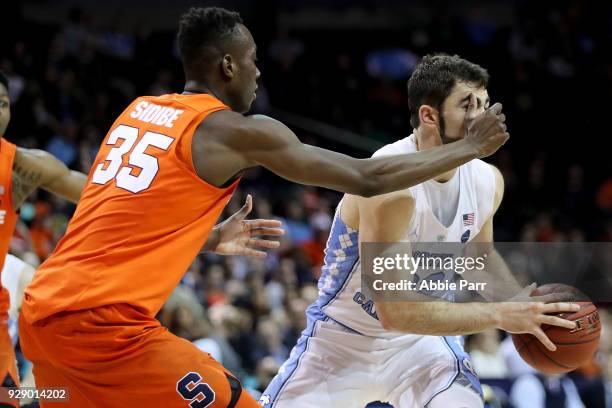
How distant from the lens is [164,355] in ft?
10.7

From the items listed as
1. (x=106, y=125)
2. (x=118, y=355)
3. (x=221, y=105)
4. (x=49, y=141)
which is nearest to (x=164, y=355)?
(x=118, y=355)

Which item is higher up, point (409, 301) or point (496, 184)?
point (496, 184)

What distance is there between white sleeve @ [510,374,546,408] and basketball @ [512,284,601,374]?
3381 mm

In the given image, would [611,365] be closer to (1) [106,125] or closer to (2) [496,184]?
(2) [496,184]

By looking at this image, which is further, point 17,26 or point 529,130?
point 529,130

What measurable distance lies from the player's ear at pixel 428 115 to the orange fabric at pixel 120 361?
5.46 feet

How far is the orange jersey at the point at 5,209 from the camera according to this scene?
476 centimetres

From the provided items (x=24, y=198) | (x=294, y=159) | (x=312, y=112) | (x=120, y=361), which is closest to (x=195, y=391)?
(x=120, y=361)

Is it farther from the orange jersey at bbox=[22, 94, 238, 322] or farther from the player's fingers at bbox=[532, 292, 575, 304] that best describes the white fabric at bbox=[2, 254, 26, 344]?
the player's fingers at bbox=[532, 292, 575, 304]

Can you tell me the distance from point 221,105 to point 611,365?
5621mm

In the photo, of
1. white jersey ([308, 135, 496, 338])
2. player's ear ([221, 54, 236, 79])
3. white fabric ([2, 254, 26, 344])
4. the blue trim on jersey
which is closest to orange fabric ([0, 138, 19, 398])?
white fabric ([2, 254, 26, 344])

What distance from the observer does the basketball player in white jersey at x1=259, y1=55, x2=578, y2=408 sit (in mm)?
4262

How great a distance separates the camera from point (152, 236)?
3.32 meters

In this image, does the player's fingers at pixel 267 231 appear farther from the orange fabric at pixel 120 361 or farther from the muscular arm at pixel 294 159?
the orange fabric at pixel 120 361
